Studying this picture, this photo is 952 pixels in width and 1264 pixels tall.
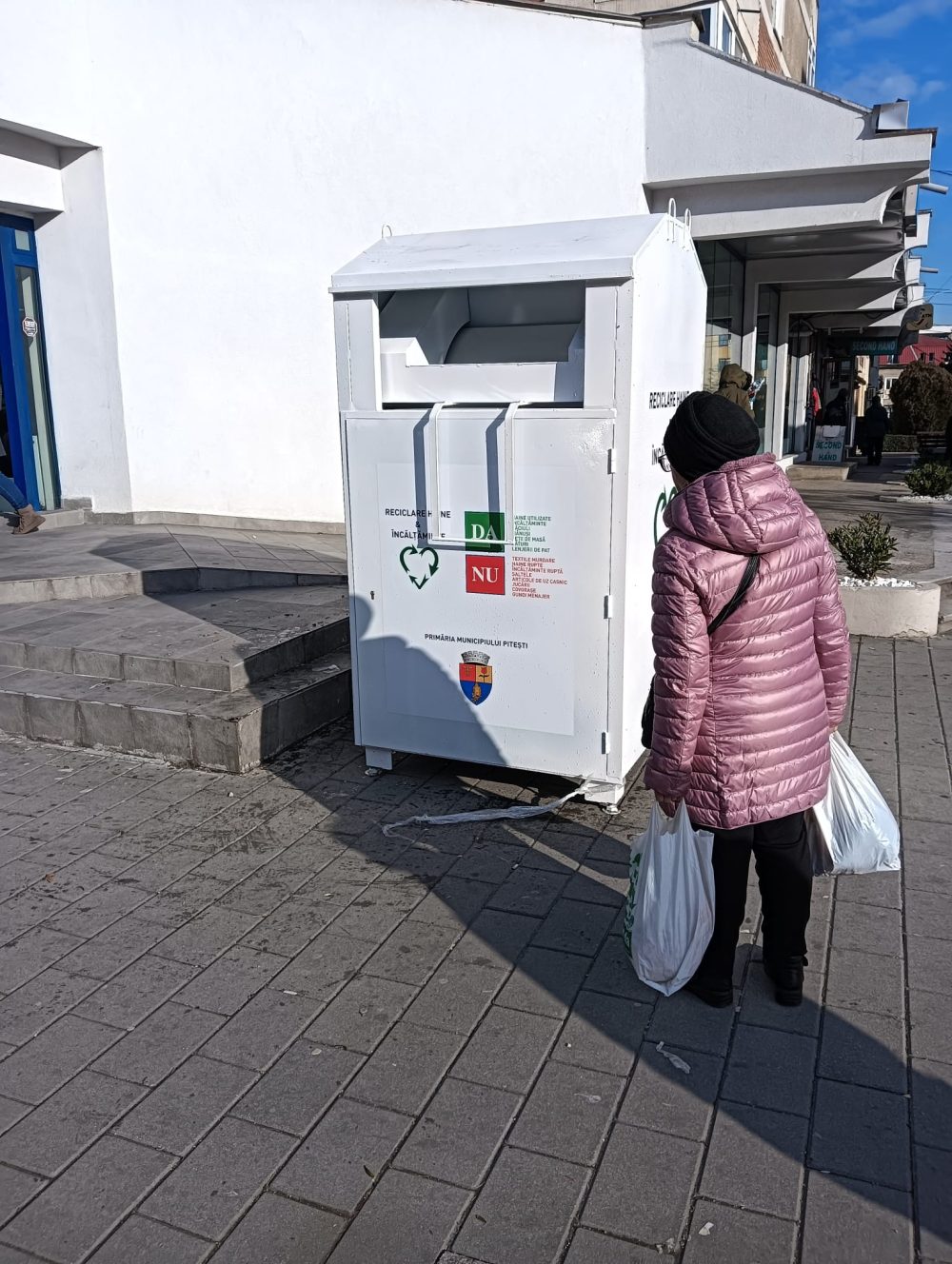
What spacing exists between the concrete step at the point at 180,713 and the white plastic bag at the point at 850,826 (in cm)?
283

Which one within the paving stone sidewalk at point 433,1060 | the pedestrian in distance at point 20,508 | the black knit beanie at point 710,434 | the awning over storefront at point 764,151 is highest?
the awning over storefront at point 764,151

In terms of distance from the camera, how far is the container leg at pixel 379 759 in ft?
16.1

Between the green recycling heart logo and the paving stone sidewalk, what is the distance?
1.11 meters

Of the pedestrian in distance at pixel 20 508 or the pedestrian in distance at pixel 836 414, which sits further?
the pedestrian in distance at pixel 836 414

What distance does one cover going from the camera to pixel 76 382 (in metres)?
10.1

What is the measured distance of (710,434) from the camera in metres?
2.87

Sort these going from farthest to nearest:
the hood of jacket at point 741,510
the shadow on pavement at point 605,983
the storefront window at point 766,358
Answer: the storefront window at point 766,358, the hood of jacket at point 741,510, the shadow on pavement at point 605,983

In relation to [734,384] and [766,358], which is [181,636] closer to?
[734,384]

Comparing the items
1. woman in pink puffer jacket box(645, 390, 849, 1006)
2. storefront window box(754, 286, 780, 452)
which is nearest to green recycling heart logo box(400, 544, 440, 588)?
woman in pink puffer jacket box(645, 390, 849, 1006)

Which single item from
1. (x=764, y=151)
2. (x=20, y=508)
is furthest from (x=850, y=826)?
(x=20, y=508)

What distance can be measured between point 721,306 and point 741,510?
11.5 m

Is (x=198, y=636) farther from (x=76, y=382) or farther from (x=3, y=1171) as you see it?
(x=76, y=382)

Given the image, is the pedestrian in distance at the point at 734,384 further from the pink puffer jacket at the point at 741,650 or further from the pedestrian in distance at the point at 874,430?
the pedestrian in distance at the point at 874,430

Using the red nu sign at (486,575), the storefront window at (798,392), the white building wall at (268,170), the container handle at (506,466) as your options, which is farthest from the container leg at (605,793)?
the storefront window at (798,392)
